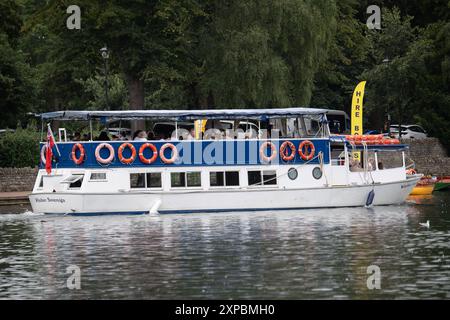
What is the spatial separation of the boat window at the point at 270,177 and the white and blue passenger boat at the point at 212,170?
4 centimetres

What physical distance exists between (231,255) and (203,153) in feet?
57.8

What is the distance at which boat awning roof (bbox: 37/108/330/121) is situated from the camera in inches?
2263

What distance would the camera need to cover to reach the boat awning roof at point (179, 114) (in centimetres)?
5747

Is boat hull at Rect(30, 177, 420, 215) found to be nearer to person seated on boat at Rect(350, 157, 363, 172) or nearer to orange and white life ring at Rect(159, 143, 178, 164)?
person seated on boat at Rect(350, 157, 363, 172)

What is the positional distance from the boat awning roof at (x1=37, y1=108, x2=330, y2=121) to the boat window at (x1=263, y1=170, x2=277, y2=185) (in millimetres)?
2639

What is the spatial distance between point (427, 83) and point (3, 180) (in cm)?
2998

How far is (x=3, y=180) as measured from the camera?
235ft

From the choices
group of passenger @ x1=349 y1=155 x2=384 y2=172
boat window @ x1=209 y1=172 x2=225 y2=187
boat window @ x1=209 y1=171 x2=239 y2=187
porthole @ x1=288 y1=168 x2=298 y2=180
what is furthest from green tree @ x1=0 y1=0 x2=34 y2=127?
group of passenger @ x1=349 y1=155 x2=384 y2=172

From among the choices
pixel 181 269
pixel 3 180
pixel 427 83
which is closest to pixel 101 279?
pixel 181 269

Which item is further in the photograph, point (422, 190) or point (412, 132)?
point (412, 132)

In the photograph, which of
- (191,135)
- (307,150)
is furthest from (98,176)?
(307,150)

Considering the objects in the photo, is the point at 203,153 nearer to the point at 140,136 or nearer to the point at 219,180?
the point at 219,180

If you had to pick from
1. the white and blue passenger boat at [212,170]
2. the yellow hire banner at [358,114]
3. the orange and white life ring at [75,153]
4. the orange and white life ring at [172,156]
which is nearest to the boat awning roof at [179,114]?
the white and blue passenger boat at [212,170]

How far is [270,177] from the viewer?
57969 mm
